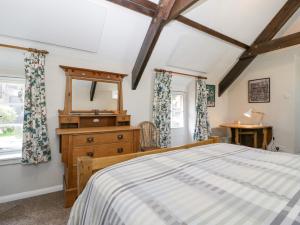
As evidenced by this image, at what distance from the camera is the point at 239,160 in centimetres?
Answer: 148

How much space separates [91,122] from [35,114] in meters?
0.77

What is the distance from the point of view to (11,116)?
246 centimetres

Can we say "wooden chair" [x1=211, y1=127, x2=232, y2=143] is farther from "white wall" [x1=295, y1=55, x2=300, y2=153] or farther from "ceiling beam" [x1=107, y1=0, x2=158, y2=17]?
"ceiling beam" [x1=107, y1=0, x2=158, y2=17]

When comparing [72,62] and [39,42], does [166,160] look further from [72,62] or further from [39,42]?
[39,42]

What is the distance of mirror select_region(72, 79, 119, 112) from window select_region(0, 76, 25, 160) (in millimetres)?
708

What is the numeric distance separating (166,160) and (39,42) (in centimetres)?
231

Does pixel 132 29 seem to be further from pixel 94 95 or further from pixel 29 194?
pixel 29 194

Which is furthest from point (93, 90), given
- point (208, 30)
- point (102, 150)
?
point (208, 30)

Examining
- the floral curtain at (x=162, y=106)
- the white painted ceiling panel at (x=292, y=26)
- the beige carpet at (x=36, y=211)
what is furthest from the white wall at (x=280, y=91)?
the beige carpet at (x=36, y=211)

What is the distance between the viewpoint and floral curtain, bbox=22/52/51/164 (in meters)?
2.28


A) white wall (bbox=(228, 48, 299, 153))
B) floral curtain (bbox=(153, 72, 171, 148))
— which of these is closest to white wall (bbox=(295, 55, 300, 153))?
white wall (bbox=(228, 48, 299, 153))

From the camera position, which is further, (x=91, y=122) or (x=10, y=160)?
(x=91, y=122)

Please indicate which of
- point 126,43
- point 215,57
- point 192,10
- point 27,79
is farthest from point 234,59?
point 27,79

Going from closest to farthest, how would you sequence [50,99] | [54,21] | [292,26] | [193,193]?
[193,193] → [54,21] → [50,99] → [292,26]
